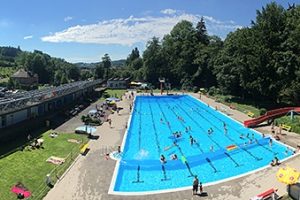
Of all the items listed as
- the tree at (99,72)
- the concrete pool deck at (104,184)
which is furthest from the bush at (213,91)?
the concrete pool deck at (104,184)

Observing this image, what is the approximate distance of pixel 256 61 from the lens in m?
49.8

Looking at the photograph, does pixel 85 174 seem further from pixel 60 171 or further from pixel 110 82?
pixel 110 82

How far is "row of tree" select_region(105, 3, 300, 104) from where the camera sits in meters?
45.4

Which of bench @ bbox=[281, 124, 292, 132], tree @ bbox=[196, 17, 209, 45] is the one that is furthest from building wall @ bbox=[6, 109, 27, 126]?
tree @ bbox=[196, 17, 209, 45]

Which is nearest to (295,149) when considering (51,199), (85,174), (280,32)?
(85,174)

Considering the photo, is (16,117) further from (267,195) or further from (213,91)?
(213,91)

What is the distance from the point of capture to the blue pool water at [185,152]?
2419 cm

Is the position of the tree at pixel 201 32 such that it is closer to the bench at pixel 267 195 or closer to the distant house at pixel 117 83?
the distant house at pixel 117 83

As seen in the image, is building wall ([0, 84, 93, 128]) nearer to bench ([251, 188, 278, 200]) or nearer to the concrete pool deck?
the concrete pool deck

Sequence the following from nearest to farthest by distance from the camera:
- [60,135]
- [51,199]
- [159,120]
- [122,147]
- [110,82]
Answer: [51,199]
[122,147]
[60,135]
[159,120]
[110,82]

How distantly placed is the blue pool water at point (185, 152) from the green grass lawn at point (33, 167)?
188 inches

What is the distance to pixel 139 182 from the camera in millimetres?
23594

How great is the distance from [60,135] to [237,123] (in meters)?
21.7

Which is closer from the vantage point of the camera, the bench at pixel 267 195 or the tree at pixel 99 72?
the bench at pixel 267 195
